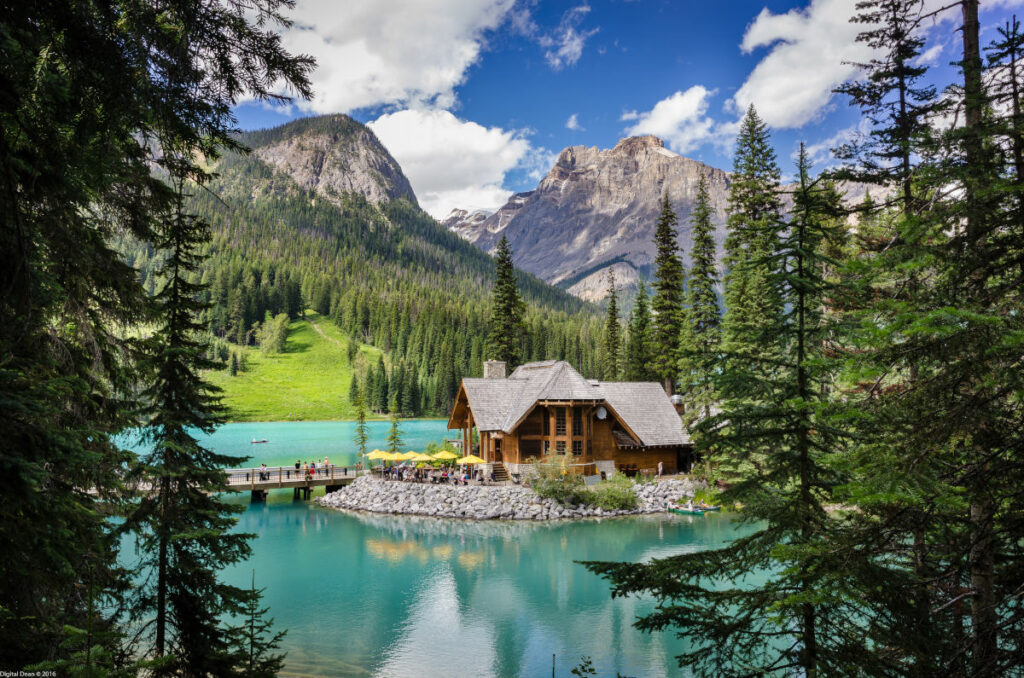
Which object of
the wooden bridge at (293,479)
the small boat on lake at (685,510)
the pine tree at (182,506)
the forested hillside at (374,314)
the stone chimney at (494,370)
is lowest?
the small boat on lake at (685,510)

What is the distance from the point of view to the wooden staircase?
37219 mm

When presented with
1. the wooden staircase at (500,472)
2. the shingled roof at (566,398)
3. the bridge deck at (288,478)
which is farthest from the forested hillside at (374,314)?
the wooden staircase at (500,472)

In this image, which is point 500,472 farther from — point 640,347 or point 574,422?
point 640,347

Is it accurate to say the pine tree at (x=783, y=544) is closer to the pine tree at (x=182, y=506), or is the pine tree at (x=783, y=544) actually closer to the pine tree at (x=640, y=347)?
the pine tree at (x=182, y=506)

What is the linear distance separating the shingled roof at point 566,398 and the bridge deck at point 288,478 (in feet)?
32.8

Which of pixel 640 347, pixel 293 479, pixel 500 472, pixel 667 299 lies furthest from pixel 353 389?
pixel 500 472

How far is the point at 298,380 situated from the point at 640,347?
83209 millimetres

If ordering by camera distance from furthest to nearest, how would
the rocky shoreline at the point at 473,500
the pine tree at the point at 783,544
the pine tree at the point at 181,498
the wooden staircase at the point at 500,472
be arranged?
the wooden staircase at the point at 500,472 → the rocky shoreline at the point at 473,500 → the pine tree at the point at 181,498 → the pine tree at the point at 783,544

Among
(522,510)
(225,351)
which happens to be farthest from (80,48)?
(225,351)

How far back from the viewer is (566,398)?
35.9 meters

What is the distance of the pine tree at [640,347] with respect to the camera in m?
51.8

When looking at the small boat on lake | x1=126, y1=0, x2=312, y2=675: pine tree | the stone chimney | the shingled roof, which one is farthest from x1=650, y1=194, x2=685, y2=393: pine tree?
x1=126, y1=0, x2=312, y2=675: pine tree

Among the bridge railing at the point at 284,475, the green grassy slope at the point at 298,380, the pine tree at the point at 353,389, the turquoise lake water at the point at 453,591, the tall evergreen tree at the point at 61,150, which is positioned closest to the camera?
the tall evergreen tree at the point at 61,150

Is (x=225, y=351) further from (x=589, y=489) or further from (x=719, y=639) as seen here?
(x=719, y=639)
